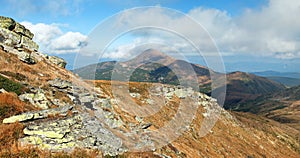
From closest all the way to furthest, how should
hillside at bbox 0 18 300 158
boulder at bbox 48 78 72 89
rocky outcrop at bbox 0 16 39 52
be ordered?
hillside at bbox 0 18 300 158 → boulder at bbox 48 78 72 89 → rocky outcrop at bbox 0 16 39 52

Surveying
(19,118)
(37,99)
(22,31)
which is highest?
(22,31)

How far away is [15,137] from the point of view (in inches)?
692

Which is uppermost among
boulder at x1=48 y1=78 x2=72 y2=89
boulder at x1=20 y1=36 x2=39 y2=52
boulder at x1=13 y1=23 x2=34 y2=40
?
boulder at x1=13 y1=23 x2=34 y2=40

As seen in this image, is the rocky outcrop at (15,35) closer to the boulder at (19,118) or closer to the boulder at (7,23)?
the boulder at (7,23)

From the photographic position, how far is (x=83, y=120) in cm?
2420

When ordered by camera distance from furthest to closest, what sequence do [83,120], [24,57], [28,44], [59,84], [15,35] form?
[28,44] → [15,35] → [24,57] → [59,84] → [83,120]

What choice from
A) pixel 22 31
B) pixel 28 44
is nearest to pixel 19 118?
pixel 28 44

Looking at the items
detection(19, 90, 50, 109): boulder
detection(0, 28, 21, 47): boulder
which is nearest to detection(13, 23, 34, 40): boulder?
detection(0, 28, 21, 47): boulder

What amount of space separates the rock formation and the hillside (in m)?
0.23

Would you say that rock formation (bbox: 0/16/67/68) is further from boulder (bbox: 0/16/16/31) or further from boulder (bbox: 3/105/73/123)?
boulder (bbox: 3/105/73/123)

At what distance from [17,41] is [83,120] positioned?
37495mm

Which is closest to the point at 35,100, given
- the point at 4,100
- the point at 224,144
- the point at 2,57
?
the point at 4,100

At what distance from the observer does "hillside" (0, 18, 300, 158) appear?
731 inches

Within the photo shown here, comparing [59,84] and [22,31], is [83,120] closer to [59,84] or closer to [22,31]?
[59,84]
